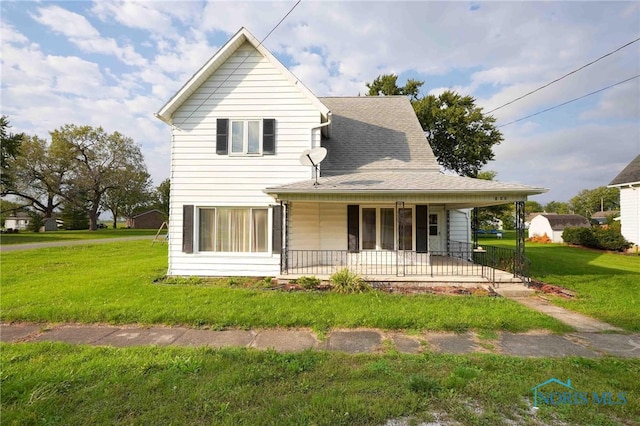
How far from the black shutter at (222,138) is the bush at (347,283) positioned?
5693mm

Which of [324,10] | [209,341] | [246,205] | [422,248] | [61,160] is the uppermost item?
[61,160]

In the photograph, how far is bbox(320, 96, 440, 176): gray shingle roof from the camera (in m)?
12.0

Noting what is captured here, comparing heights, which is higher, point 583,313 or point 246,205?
point 246,205

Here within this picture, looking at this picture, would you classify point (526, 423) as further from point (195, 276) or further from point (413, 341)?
point (195, 276)

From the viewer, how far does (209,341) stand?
203 inches

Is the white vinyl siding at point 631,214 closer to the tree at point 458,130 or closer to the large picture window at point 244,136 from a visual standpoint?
the tree at point 458,130

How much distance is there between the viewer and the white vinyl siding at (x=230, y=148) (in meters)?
10.2

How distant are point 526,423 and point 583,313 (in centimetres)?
539

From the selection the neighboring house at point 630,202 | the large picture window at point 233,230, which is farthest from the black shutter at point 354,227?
the neighboring house at point 630,202

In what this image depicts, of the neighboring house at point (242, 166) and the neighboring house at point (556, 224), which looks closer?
the neighboring house at point (242, 166)

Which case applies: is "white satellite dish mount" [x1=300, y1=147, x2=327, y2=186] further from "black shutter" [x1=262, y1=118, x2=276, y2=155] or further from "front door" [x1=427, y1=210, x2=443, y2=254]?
"front door" [x1=427, y1=210, x2=443, y2=254]

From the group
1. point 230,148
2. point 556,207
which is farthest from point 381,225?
point 556,207

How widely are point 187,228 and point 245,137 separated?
12.1 ft

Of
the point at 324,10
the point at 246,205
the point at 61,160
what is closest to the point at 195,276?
the point at 246,205
